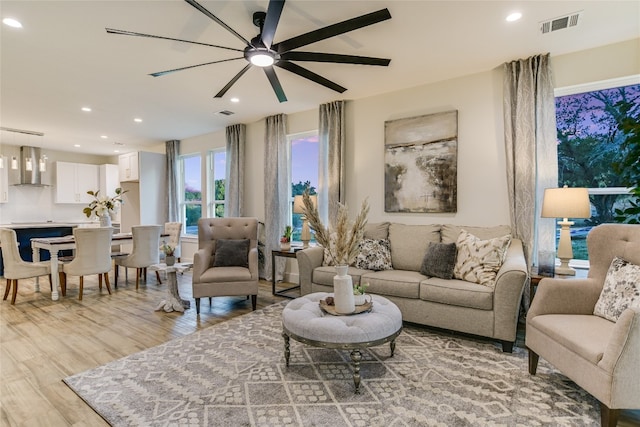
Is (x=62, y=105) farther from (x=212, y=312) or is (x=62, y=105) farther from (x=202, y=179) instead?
(x=212, y=312)

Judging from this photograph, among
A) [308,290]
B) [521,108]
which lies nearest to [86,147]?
[308,290]

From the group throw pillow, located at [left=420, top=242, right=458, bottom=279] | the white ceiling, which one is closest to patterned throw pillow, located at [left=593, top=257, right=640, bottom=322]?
throw pillow, located at [left=420, top=242, right=458, bottom=279]

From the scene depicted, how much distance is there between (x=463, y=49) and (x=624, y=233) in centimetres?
208

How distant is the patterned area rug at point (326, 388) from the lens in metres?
1.84

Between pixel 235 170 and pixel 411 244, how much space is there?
3573 millimetres

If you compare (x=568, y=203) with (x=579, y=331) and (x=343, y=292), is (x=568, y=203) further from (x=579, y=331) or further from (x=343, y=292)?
(x=343, y=292)

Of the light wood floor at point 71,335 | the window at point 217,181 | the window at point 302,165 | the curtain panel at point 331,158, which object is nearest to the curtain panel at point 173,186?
the window at point 217,181

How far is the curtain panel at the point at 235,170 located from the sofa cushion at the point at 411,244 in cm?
308

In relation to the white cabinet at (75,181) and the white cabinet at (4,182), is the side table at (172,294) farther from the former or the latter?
the white cabinet at (75,181)

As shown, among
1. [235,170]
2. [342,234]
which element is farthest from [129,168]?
[342,234]

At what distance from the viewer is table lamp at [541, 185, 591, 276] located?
2.70 metres

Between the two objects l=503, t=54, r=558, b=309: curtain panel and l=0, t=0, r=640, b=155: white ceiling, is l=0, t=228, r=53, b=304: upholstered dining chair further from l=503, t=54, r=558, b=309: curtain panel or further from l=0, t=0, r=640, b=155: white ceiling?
l=503, t=54, r=558, b=309: curtain panel

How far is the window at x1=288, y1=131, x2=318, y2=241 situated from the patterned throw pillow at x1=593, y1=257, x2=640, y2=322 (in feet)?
11.9

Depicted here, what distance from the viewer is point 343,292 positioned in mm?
2309
